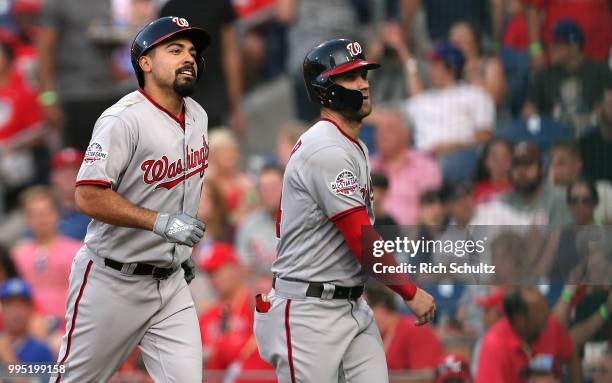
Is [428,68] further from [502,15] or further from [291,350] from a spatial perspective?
[291,350]

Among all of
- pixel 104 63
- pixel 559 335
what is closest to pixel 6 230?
pixel 104 63

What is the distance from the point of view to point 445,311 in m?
7.29

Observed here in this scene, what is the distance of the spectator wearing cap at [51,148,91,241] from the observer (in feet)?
30.8

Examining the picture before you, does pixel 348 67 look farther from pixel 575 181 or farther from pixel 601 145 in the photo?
pixel 601 145

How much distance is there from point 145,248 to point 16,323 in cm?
340

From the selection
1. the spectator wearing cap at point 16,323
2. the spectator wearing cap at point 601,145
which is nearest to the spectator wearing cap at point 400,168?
the spectator wearing cap at point 601,145

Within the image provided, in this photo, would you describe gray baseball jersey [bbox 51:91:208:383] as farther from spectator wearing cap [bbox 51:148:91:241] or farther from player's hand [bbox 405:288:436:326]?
spectator wearing cap [bbox 51:148:91:241]

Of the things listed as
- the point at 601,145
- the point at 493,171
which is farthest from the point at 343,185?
the point at 493,171

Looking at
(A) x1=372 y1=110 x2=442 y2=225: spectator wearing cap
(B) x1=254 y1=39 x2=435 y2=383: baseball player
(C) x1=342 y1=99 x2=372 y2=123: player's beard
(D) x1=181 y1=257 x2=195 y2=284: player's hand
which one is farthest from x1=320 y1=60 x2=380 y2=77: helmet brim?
(A) x1=372 y1=110 x2=442 y2=225: spectator wearing cap

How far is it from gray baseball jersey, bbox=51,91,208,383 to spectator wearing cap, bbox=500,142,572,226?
246cm

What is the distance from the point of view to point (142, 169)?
5.09 meters

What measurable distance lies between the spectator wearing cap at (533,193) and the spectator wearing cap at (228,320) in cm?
193

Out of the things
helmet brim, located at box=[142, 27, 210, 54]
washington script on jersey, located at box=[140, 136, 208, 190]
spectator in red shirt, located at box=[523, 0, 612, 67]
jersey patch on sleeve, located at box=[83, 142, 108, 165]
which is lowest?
washington script on jersey, located at box=[140, 136, 208, 190]

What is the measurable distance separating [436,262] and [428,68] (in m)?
3.69
